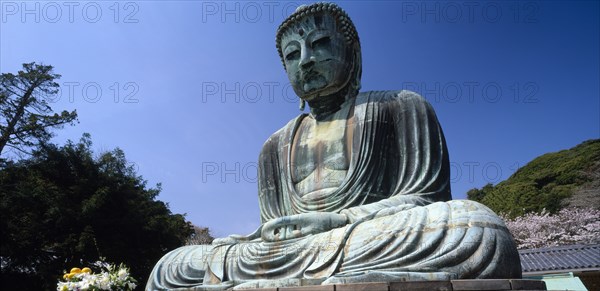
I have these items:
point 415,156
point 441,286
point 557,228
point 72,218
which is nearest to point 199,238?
point 72,218

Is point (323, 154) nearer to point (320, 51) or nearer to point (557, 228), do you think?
point (320, 51)

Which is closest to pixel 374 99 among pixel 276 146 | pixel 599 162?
pixel 276 146

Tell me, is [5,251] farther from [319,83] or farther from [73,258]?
[319,83]

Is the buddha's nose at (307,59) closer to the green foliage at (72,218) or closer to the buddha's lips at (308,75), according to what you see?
the buddha's lips at (308,75)

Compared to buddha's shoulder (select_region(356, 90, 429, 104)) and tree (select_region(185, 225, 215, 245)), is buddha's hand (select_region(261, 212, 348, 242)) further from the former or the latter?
tree (select_region(185, 225, 215, 245))

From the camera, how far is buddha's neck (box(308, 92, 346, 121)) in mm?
7258

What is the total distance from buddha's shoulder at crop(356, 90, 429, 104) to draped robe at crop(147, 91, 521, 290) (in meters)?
0.02

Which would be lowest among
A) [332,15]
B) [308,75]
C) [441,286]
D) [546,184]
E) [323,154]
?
[441,286]

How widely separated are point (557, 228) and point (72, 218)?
21.5 m

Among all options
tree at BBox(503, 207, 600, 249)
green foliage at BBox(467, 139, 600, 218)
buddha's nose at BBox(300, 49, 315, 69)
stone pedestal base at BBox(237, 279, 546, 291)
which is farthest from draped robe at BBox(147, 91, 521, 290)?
green foliage at BBox(467, 139, 600, 218)

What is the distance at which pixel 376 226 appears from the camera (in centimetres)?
463

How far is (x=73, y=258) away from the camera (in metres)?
16.7

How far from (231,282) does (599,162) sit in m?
28.8

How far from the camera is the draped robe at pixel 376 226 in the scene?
4.12 metres
